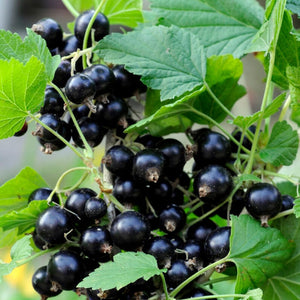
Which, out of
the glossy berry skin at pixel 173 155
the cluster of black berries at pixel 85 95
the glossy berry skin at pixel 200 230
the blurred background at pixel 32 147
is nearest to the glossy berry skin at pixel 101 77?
the cluster of black berries at pixel 85 95

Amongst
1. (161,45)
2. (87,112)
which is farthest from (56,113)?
(161,45)

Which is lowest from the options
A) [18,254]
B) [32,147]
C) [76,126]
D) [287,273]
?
[32,147]

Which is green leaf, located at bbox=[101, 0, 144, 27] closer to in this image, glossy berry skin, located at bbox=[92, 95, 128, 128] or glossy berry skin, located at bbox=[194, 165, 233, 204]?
glossy berry skin, located at bbox=[92, 95, 128, 128]

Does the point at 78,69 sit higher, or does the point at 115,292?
the point at 78,69

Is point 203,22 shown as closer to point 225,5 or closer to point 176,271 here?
point 225,5

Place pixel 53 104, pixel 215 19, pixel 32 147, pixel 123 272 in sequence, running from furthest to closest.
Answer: pixel 32 147 → pixel 215 19 → pixel 53 104 → pixel 123 272

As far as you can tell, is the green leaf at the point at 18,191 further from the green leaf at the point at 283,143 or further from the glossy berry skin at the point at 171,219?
the green leaf at the point at 283,143

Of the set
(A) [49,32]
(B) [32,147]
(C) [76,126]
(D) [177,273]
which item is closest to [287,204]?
(D) [177,273]

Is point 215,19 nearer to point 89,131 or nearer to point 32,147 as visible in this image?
point 89,131
